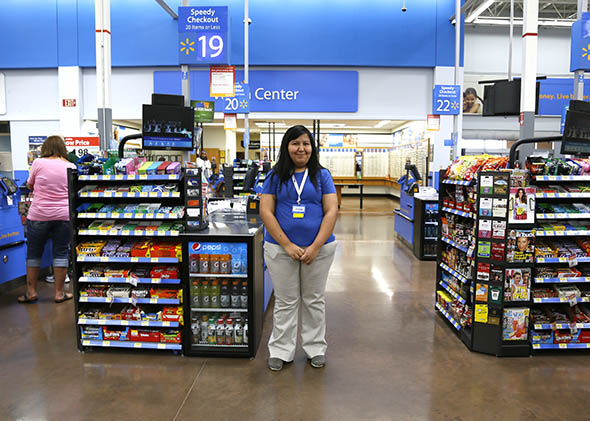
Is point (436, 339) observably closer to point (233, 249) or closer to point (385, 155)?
point (233, 249)

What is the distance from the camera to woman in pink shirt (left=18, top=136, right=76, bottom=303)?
4461 mm

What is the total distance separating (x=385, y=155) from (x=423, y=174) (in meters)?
4.60

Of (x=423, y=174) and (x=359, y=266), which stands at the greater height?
(x=423, y=174)

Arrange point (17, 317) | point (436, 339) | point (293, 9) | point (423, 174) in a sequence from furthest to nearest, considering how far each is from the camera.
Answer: point (423, 174), point (293, 9), point (17, 317), point (436, 339)

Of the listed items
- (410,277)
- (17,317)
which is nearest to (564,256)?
(410,277)

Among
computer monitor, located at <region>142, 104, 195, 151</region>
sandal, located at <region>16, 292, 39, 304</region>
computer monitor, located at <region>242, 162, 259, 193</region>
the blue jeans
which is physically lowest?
sandal, located at <region>16, 292, 39, 304</region>

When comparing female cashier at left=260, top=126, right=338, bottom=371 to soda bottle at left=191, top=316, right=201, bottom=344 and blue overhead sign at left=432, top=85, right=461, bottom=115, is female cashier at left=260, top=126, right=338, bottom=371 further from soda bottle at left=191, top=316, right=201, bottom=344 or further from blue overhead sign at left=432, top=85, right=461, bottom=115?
blue overhead sign at left=432, top=85, right=461, bottom=115

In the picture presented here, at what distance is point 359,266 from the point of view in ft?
21.6

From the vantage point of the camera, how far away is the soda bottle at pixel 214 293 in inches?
135

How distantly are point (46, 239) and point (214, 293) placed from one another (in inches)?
94.8

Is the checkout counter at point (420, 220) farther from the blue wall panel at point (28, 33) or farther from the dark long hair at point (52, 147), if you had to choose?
the blue wall panel at point (28, 33)

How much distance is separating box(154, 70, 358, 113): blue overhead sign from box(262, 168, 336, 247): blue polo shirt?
31.6 feet

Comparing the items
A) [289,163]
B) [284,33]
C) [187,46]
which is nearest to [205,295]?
[289,163]

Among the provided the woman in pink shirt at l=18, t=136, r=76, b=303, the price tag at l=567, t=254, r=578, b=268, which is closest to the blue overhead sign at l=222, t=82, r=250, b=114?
the woman in pink shirt at l=18, t=136, r=76, b=303
